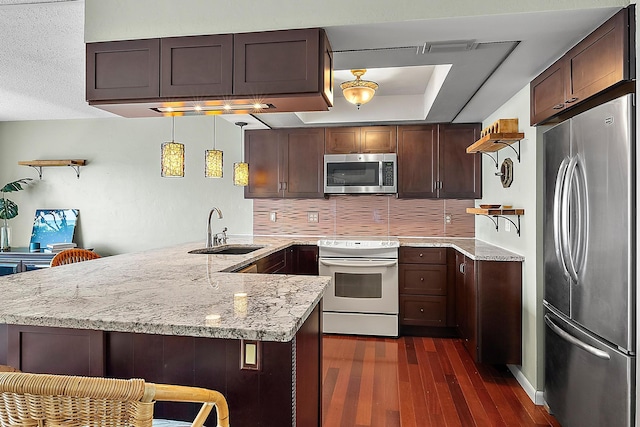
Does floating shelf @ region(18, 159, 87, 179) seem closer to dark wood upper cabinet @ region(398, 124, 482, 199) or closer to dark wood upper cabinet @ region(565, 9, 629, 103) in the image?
dark wood upper cabinet @ region(398, 124, 482, 199)

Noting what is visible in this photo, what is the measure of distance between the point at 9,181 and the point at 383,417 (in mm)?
5304

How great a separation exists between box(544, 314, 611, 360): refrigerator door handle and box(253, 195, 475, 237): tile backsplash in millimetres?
2072

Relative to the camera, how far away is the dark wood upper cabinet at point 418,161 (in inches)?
164

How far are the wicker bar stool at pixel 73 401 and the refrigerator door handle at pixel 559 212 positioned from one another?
2124 millimetres

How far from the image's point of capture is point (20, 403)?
73 centimetres

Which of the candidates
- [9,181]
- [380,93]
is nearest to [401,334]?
[380,93]

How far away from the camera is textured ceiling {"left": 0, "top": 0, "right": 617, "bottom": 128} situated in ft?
6.21

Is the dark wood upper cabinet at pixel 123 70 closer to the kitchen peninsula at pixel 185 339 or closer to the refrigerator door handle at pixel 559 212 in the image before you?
the kitchen peninsula at pixel 185 339

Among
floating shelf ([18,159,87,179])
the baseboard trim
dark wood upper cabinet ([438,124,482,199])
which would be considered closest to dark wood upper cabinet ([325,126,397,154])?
dark wood upper cabinet ([438,124,482,199])

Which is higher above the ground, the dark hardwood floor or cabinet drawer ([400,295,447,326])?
cabinet drawer ([400,295,447,326])

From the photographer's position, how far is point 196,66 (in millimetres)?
2076

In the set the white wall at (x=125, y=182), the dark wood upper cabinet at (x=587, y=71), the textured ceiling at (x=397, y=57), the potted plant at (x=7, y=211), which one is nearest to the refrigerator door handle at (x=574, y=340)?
the dark wood upper cabinet at (x=587, y=71)

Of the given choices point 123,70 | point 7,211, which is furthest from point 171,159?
point 7,211

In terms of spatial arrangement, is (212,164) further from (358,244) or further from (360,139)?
(360,139)
